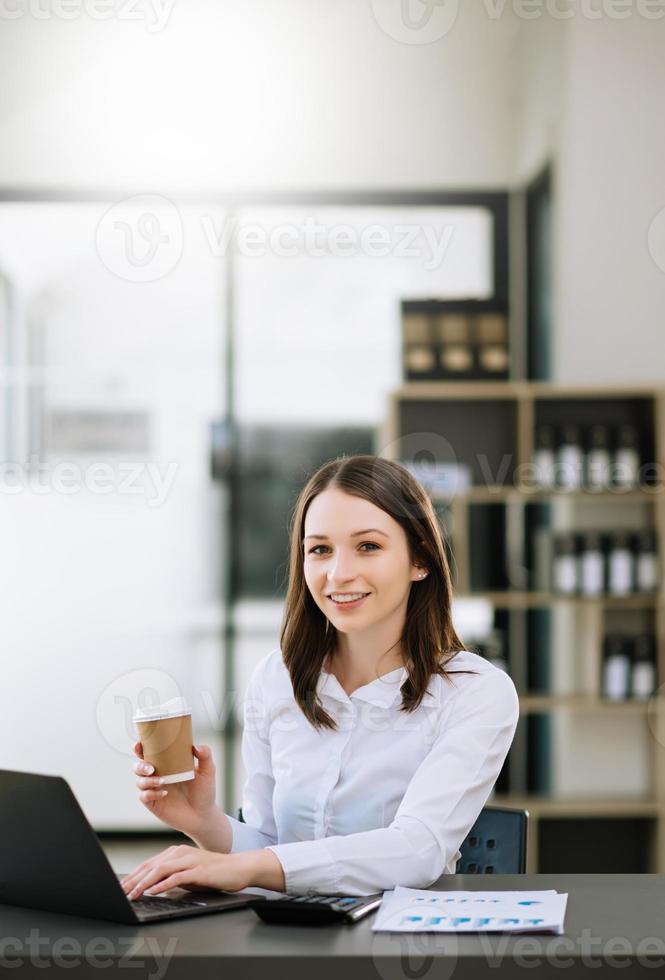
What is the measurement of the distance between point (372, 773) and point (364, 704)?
3.9 inches

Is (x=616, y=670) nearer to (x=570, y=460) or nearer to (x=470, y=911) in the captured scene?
(x=570, y=460)

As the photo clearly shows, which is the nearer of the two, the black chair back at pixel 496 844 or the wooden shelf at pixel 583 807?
the black chair back at pixel 496 844

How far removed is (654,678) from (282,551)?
1511 mm

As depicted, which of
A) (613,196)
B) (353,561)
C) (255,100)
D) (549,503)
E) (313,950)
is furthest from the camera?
(255,100)

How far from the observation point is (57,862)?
119 centimetres

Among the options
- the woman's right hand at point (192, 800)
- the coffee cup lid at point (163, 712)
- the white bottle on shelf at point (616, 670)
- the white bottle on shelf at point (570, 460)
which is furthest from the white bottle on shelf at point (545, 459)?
the coffee cup lid at point (163, 712)

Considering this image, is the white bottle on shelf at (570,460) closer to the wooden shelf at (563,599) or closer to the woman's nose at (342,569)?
the wooden shelf at (563,599)

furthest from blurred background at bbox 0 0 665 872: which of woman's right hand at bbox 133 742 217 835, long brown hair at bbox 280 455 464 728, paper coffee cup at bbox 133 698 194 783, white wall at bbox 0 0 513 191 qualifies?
paper coffee cup at bbox 133 698 194 783

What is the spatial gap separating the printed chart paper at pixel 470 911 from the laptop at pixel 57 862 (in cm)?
17

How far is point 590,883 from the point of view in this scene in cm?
137

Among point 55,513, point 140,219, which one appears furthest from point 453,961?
point 140,219

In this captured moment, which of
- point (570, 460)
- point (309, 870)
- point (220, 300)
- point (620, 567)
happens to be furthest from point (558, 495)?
point (309, 870)

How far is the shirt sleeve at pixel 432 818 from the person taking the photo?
1.36 metres

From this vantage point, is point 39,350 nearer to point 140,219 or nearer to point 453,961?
point 140,219
